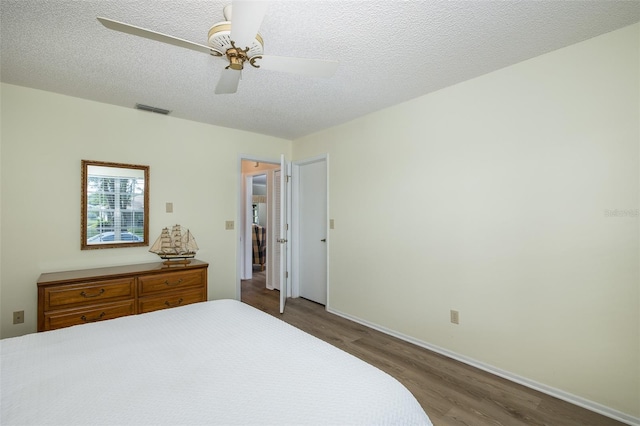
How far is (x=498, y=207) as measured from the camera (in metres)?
2.41

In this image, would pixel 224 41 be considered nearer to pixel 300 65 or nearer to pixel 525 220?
pixel 300 65

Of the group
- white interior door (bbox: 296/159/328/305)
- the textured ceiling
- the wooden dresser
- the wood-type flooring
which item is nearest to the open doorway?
white interior door (bbox: 296/159/328/305)

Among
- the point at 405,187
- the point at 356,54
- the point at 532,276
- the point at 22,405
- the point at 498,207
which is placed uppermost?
the point at 356,54

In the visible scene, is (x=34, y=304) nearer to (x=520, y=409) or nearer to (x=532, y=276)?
(x=520, y=409)

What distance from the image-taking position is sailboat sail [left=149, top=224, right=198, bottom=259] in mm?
3209

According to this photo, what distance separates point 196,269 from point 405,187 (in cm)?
241

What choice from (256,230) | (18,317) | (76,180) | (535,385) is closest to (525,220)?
(535,385)

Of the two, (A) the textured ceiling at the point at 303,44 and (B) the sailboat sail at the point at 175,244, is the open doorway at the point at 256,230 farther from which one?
(A) the textured ceiling at the point at 303,44

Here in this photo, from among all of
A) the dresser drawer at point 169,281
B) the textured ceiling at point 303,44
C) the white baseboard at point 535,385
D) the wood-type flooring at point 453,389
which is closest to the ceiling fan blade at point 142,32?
the textured ceiling at point 303,44

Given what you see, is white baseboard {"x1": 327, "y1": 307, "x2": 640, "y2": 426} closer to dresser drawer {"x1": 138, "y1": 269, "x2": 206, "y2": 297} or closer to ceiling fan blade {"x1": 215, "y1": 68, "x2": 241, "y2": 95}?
dresser drawer {"x1": 138, "y1": 269, "x2": 206, "y2": 297}

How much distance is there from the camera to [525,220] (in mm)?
2262

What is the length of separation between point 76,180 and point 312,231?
2.82 metres

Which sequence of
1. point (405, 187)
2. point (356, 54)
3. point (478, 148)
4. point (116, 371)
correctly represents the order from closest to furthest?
point (116, 371)
point (356, 54)
point (478, 148)
point (405, 187)

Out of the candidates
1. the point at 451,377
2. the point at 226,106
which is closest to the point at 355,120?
the point at 226,106
